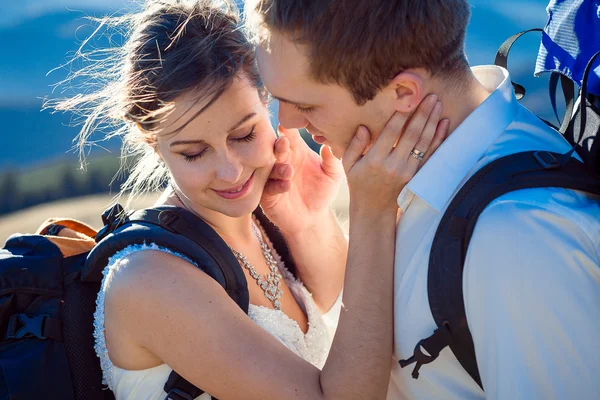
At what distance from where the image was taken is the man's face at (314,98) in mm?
2002

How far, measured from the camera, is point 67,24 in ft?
53.3

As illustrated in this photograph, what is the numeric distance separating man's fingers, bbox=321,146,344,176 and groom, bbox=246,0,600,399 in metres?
0.77

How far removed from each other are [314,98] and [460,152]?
492 millimetres

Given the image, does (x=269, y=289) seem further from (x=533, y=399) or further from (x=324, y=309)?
(x=533, y=399)

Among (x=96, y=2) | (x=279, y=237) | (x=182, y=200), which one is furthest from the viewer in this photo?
(x=96, y=2)

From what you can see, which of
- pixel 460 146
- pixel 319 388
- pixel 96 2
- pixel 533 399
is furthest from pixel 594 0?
pixel 96 2

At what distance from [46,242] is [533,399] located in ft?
5.43

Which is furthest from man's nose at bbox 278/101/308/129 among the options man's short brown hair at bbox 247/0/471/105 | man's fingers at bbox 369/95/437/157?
man's fingers at bbox 369/95/437/157

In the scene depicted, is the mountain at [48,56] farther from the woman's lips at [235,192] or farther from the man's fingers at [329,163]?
the woman's lips at [235,192]

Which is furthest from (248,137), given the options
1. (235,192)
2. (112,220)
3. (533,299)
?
(533,299)

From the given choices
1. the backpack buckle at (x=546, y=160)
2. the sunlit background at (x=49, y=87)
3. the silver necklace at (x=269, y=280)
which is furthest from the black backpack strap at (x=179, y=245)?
the sunlit background at (x=49, y=87)

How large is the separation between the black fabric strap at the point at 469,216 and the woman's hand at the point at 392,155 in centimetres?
26

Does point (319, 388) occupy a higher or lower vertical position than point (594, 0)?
lower

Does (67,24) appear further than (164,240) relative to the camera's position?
Yes
